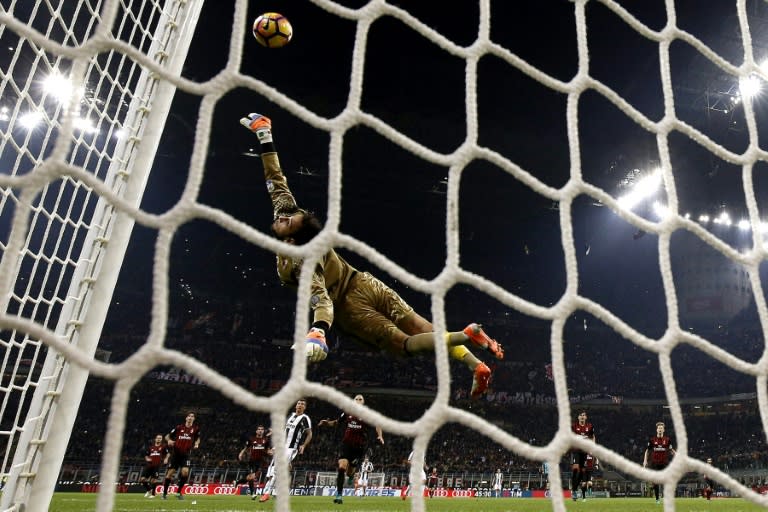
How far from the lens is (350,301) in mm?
3297

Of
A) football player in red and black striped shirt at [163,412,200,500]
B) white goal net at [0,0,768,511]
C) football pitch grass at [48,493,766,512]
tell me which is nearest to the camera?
white goal net at [0,0,768,511]

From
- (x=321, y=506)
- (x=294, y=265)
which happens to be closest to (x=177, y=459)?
(x=321, y=506)

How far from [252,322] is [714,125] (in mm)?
14688

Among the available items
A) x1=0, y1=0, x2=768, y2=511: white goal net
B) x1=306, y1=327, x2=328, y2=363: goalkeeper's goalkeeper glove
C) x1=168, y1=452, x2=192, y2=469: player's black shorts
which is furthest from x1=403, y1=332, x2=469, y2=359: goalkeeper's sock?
x1=168, y1=452, x2=192, y2=469: player's black shorts

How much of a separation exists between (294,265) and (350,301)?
0.48m

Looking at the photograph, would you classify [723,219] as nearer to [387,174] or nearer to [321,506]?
[387,174]

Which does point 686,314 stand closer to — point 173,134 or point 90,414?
point 173,134

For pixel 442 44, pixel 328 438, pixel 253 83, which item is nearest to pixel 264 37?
pixel 442 44

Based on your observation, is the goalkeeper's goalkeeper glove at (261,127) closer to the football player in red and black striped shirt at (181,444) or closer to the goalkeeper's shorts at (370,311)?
the goalkeeper's shorts at (370,311)

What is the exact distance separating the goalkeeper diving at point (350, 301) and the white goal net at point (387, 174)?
0.28 metres

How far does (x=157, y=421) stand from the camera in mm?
16000

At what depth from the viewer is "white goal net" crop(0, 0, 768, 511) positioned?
3.44 ft

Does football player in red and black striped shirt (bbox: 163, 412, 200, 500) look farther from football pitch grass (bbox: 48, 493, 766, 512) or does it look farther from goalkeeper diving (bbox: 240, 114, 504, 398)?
goalkeeper diving (bbox: 240, 114, 504, 398)

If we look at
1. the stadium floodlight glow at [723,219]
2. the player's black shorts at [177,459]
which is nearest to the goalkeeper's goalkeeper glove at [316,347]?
the player's black shorts at [177,459]
